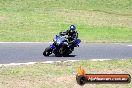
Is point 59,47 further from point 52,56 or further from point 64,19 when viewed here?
point 64,19

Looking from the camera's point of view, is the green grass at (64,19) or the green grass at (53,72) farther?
the green grass at (64,19)

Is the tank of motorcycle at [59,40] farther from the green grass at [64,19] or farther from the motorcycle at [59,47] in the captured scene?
the green grass at [64,19]

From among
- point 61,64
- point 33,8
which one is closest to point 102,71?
point 61,64

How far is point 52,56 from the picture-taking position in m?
19.8

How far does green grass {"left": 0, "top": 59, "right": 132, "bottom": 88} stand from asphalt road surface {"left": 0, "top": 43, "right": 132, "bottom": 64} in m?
1.79

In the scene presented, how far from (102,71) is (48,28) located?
18.1m

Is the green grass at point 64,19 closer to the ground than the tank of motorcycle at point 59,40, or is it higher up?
closer to the ground

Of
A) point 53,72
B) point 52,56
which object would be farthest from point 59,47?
point 53,72

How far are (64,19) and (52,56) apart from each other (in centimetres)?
1934

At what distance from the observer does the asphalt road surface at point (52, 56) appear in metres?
19.0

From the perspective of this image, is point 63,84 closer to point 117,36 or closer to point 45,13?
point 117,36

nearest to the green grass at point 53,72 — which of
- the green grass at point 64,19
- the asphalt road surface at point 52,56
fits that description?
the asphalt road surface at point 52,56

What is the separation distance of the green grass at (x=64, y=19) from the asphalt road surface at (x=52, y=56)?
8.62 feet

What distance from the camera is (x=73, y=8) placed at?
150 feet
